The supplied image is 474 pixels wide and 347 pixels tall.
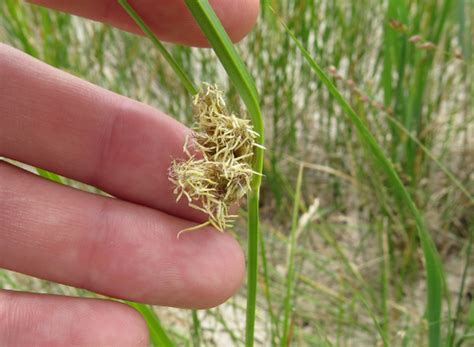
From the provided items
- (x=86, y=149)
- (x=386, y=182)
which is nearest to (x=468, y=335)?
(x=86, y=149)

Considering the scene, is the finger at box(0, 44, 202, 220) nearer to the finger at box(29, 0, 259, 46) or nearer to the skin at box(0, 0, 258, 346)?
the skin at box(0, 0, 258, 346)

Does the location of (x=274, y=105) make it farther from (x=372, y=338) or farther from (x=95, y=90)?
(x=95, y=90)

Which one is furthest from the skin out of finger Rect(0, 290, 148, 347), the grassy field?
the grassy field

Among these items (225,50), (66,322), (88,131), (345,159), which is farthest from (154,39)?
(345,159)

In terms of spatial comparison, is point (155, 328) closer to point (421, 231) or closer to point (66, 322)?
point (66, 322)

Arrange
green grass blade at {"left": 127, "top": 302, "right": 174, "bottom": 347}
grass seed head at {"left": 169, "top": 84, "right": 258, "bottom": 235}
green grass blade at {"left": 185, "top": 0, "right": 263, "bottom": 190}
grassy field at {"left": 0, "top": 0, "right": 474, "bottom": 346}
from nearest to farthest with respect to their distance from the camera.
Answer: green grass blade at {"left": 185, "top": 0, "right": 263, "bottom": 190}
grass seed head at {"left": 169, "top": 84, "right": 258, "bottom": 235}
green grass blade at {"left": 127, "top": 302, "right": 174, "bottom": 347}
grassy field at {"left": 0, "top": 0, "right": 474, "bottom": 346}
